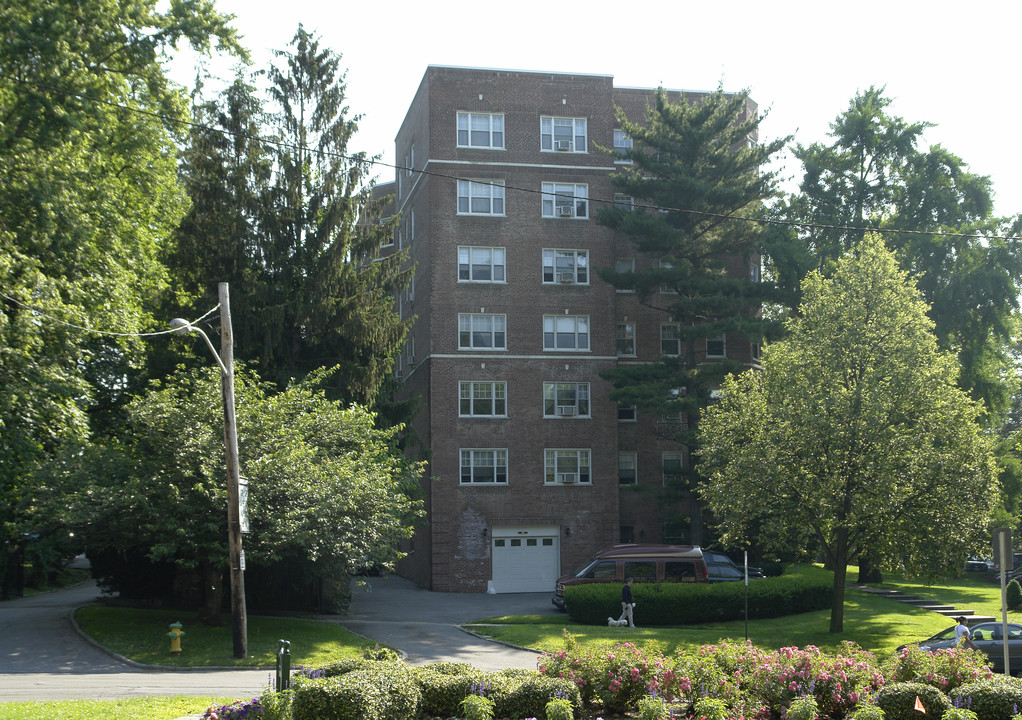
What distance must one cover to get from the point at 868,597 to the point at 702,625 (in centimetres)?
1087

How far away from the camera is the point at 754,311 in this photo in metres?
45.1

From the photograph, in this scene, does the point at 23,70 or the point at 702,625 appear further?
the point at 702,625

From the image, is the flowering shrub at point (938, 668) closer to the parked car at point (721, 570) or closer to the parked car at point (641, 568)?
the parked car at point (641, 568)

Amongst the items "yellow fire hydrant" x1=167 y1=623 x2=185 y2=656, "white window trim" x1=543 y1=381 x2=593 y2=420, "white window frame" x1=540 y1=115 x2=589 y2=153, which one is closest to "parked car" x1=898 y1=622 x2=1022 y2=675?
"yellow fire hydrant" x1=167 y1=623 x2=185 y2=656

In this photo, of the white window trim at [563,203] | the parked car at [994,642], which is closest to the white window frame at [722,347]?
the white window trim at [563,203]

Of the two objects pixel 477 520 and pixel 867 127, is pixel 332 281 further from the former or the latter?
pixel 867 127

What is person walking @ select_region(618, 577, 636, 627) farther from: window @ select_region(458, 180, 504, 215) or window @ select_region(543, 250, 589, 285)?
window @ select_region(458, 180, 504, 215)

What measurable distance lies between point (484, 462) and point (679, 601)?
44.9 ft

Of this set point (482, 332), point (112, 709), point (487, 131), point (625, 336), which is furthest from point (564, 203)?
point (112, 709)

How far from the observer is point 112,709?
14008 millimetres

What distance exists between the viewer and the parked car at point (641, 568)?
31859 mm

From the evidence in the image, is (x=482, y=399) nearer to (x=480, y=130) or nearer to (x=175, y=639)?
(x=480, y=130)

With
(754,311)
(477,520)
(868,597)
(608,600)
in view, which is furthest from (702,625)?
(754,311)

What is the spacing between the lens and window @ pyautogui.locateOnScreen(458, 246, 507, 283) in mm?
41969
